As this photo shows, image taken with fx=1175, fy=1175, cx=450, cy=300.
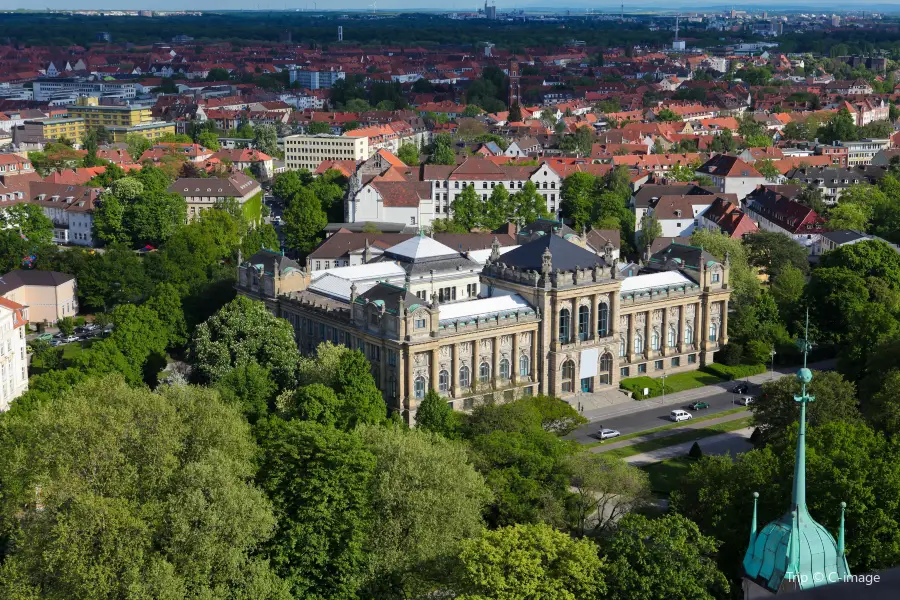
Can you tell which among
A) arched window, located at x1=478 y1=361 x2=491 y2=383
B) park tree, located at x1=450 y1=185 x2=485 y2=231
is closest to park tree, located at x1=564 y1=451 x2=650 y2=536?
arched window, located at x1=478 y1=361 x2=491 y2=383

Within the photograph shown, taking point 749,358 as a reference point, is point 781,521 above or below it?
above

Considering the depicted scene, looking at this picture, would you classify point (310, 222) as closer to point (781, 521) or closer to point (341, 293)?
point (341, 293)

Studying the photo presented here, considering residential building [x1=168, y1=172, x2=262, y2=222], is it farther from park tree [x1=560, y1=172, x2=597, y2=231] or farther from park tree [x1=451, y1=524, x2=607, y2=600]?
park tree [x1=451, y1=524, x2=607, y2=600]

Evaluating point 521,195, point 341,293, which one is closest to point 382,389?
point 341,293

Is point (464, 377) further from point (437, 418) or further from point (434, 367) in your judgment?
point (437, 418)

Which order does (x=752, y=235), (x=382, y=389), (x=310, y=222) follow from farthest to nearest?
(x=310, y=222) < (x=752, y=235) < (x=382, y=389)

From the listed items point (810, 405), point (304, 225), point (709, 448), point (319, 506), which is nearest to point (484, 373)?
point (709, 448)

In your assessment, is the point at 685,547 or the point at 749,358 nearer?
the point at 685,547
